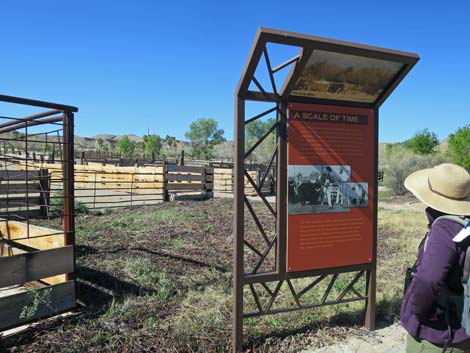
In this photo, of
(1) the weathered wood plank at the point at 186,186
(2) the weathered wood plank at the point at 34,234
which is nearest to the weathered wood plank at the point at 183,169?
(1) the weathered wood plank at the point at 186,186

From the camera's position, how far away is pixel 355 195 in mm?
3781

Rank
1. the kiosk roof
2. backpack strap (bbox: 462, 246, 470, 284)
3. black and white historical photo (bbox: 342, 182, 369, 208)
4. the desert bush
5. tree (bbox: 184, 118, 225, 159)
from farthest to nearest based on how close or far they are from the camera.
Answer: tree (bbox: 184, 118, 225, 159), the desert bush, black and white historical photo (bbox: 342, 182, 369, 208), the kiosk roof, backpack strap (bbox: 462, 246, 470, 284)

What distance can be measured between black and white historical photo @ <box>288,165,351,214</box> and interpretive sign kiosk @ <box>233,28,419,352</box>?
0.03 ft

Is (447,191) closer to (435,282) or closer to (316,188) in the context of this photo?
(435,282)

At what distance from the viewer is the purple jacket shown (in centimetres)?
187

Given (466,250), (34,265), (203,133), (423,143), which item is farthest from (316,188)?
(203,133)

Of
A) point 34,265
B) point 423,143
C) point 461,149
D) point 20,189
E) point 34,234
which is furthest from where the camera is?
point 423,143

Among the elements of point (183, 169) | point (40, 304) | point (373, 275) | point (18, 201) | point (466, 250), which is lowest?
point (40, 304)

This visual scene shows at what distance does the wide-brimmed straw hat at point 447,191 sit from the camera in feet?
6.73

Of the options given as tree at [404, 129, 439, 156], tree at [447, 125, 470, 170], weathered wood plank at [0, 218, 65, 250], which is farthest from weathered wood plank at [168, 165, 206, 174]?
tree at [404, 129, 439, 156]

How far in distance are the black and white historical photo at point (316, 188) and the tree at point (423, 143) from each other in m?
51.0

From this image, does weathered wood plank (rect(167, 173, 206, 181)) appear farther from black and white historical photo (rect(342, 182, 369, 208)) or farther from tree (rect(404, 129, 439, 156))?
tree (rect(404, 129, 439, 156))

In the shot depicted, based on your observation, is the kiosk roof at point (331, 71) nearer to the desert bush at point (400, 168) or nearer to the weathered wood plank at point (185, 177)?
the weathered wood plank at point (185, 177)

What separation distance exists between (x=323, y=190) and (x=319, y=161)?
30cm
